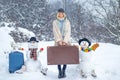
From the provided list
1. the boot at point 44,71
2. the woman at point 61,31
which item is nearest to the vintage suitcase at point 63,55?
the woman at point 61,31

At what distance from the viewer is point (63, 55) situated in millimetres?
8352

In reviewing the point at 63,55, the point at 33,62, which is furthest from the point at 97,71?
the point at 33,62

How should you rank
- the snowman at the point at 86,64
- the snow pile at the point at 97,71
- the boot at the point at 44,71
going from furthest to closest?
1. the boot at the point at 44,71
2. the snow pile at the point at 97,71
3. the snowman at the point at 86,64

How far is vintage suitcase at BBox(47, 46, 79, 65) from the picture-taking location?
8289 mm

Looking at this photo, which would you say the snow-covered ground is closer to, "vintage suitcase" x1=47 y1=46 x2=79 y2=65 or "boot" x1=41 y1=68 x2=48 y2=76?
"boot" x1=41 y1=68 x2=48 y2=76

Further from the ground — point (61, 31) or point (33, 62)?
point (61, 31)

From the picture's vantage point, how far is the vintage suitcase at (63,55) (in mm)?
8289

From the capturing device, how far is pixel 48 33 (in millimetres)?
28250

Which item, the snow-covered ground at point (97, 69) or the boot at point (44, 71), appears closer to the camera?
the snow-covered ground at point (97, 69)

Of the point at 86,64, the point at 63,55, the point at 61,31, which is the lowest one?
the point at 86,64

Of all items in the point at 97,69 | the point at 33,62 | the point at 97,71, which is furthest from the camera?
the point at 97,69

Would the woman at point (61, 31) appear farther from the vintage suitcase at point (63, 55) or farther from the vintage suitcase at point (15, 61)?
the vintage suitcase at point (15, 61)

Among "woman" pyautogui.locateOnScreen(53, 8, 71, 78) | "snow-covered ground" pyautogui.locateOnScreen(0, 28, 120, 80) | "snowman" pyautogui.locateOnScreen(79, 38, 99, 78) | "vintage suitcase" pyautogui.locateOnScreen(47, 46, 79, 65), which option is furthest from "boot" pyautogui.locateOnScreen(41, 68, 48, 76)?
"snowman" pyautogui.locateOnScreen(79, 38, 99, 78)

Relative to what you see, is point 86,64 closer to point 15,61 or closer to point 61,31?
point 61,31
